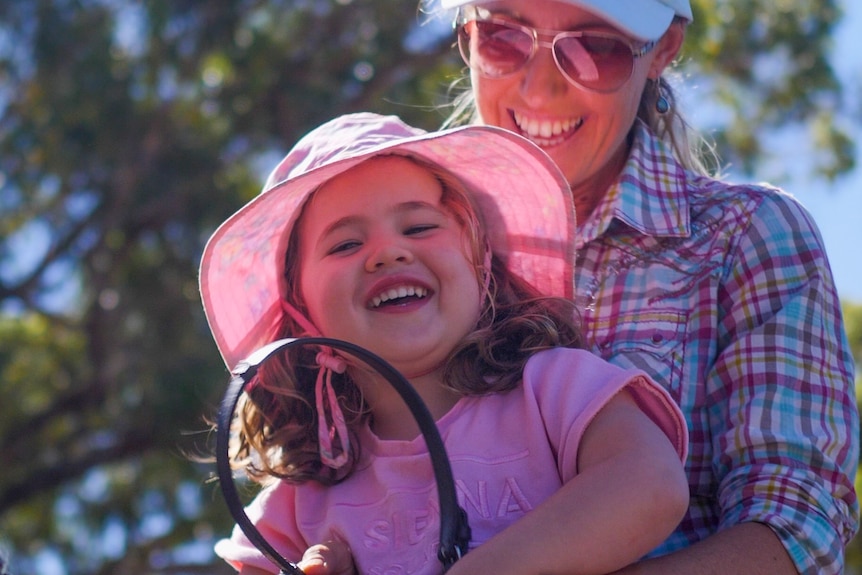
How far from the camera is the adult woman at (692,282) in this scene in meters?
2.23

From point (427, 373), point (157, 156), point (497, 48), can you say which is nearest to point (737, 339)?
point (427, 373)

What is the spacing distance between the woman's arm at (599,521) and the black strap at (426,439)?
34 millimetres

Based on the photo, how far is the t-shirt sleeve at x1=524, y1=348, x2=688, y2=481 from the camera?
1.97 metres

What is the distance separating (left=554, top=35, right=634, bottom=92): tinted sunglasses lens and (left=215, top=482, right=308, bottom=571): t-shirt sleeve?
103 cm

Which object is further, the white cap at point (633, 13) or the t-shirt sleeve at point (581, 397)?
the white cap at point (633, 13)

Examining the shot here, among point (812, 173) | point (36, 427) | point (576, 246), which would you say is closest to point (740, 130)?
point (812, 173)

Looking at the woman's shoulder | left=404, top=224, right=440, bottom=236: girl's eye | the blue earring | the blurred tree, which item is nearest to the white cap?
the blue earring

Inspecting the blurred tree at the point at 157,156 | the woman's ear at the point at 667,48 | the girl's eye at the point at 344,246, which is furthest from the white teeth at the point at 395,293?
the blurred tree at the point at 157,156

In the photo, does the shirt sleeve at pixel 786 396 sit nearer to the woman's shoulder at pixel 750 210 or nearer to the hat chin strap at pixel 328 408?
the woman's shoulder at pixel 750 210

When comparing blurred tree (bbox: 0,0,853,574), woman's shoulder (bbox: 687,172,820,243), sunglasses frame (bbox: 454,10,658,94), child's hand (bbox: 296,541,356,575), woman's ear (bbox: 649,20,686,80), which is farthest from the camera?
blurred tree (bbox: 0,0,853,574)

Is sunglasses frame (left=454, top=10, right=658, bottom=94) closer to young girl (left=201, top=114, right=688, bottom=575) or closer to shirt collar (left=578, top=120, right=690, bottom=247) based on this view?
shirt collar (left=578, top=120, right=690, bottom=247)

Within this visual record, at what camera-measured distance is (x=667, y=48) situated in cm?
288

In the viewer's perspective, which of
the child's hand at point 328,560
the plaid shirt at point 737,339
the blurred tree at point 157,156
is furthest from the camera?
the blurred tree at point 157,156

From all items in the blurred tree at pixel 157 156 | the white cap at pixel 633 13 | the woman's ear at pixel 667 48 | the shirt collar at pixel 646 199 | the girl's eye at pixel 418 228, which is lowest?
the blurred tree at pixel 157 156
